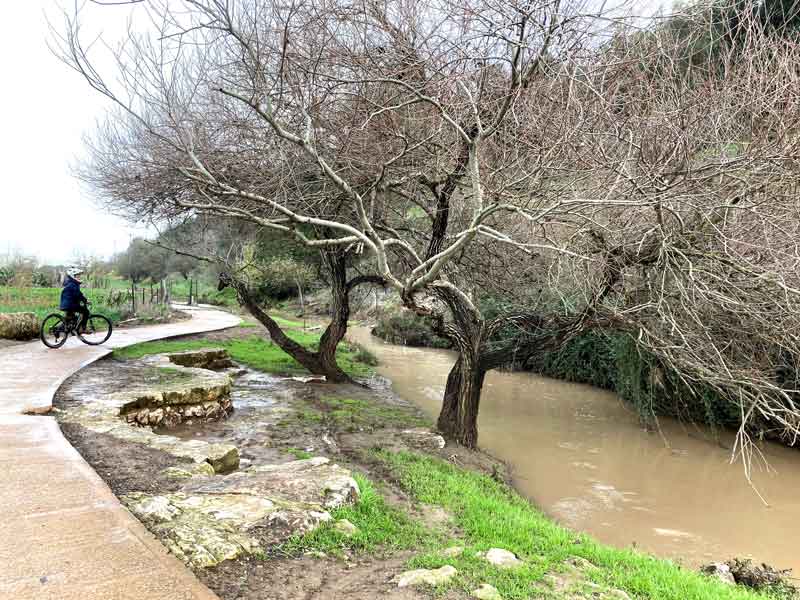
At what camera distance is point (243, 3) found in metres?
5.86

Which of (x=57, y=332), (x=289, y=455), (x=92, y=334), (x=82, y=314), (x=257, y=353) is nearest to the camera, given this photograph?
(x=289, y=455)

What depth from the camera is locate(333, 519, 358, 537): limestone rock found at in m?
4.02

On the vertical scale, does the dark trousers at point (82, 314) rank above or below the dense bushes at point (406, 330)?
above

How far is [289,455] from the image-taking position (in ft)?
22.3

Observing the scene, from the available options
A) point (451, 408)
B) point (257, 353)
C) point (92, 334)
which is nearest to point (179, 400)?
point (451, 408)

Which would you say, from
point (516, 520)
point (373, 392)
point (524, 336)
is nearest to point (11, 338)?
point (373, 392)

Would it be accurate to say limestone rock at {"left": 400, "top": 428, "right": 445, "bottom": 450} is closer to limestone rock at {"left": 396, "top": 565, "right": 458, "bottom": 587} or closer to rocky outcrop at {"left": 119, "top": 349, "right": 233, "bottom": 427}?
rocky outcrop at {"left": 119, "top": 349, "right": 233, "bottom": 427}

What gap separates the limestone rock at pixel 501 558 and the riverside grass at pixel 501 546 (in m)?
0.06

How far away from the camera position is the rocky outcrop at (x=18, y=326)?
1191cm

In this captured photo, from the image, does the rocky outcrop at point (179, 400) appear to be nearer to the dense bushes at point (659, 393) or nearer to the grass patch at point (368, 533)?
the grass patch at point (368, 533)

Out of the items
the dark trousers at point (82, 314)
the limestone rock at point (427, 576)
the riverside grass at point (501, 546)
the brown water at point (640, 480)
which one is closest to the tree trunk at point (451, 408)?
the brown water at point (640, 480)

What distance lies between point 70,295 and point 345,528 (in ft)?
30.9

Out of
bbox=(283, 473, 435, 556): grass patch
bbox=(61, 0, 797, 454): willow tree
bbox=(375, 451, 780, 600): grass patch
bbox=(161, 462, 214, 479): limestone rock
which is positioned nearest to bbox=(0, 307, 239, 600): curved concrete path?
bbox=(161, 462, 214, 479): limestone rock

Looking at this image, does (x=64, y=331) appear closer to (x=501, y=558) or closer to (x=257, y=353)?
(x=257, y=353)
